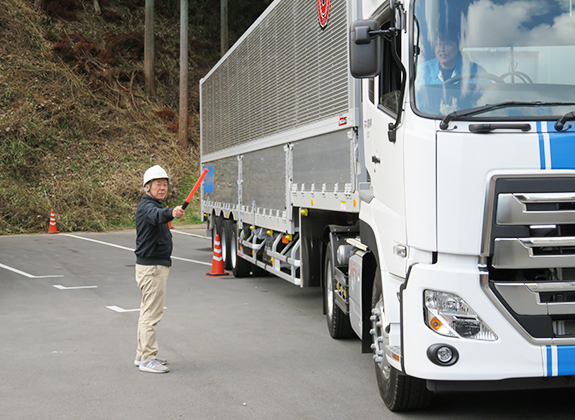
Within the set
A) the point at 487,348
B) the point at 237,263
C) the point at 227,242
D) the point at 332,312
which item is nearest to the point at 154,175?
the point at 332,312

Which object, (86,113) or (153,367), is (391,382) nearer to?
(153,367)

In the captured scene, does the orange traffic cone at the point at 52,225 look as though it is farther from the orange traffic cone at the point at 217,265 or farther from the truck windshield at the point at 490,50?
the truck windshield at the point at 490,50

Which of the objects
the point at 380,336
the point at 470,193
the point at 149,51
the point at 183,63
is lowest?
the point at 380,336

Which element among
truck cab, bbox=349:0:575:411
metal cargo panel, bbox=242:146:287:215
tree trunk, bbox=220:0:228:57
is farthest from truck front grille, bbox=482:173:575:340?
tree trunk, bbox=220:0:228:57

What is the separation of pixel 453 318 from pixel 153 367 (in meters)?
3.27

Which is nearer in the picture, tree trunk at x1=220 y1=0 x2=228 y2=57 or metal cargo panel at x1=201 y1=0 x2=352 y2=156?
metal cargo panel at x1=201 y1=0 x2=352 y2=156

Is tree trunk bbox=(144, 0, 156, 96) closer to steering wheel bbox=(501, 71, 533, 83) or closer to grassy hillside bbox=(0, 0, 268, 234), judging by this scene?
grassy hillside bbox=(0, 0, 268, 234)

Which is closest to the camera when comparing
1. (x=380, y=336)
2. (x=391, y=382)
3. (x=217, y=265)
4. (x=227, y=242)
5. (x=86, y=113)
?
(x=391, y=382)

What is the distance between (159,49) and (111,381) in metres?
38.1

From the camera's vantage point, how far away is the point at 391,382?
17.1ft

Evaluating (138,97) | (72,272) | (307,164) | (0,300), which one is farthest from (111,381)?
(138,97)

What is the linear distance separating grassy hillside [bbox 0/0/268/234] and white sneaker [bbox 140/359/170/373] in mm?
21965

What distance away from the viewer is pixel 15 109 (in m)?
33.4

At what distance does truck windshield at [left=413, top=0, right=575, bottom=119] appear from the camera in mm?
4539
